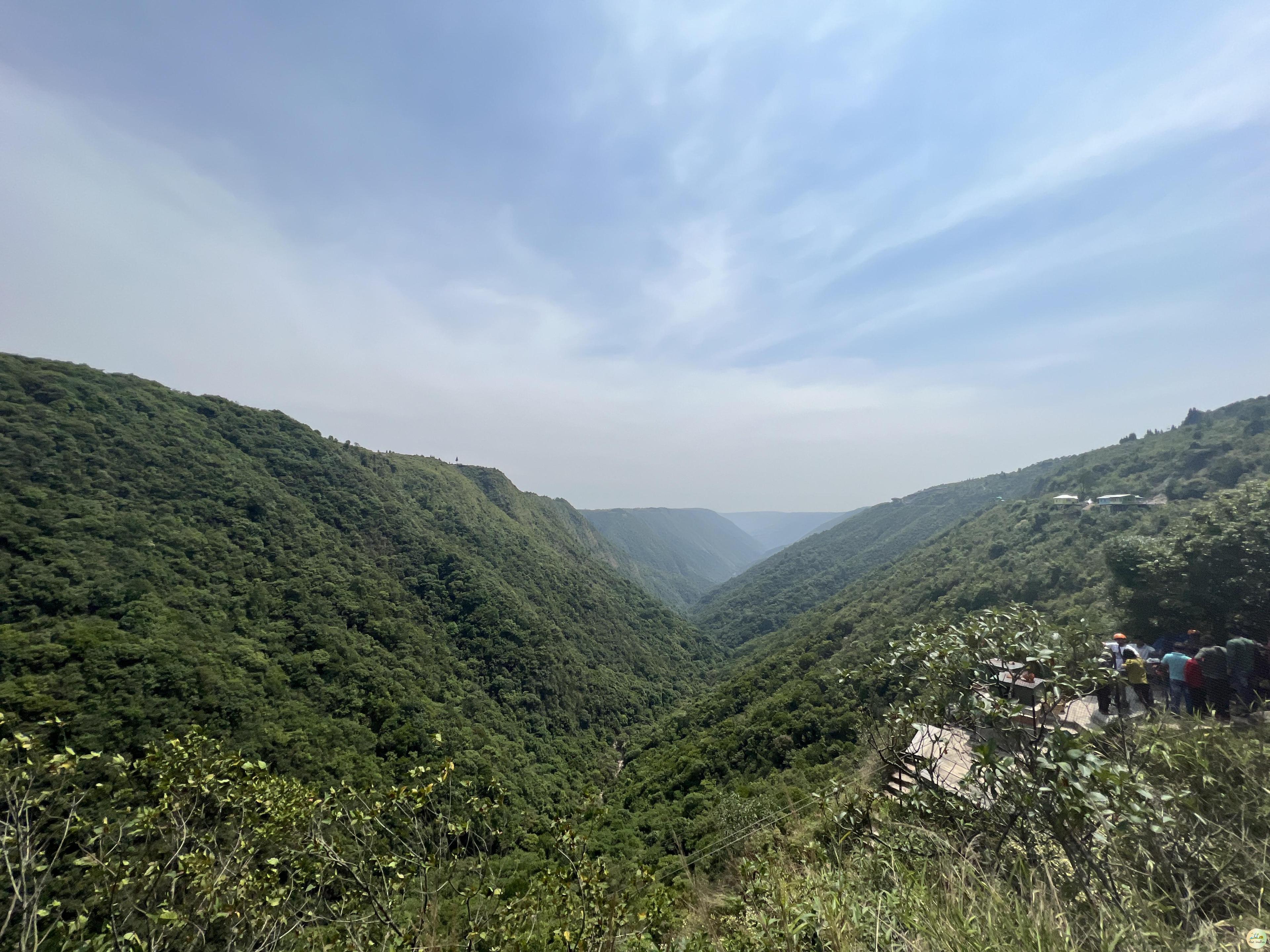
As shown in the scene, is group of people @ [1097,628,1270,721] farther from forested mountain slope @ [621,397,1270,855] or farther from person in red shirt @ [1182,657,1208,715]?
forested mountain slope @ [621,397,1270,855]

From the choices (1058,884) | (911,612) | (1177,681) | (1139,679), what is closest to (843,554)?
(911,612)

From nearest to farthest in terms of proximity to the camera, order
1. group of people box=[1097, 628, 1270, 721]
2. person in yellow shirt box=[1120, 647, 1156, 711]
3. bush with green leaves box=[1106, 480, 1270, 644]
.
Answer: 1. group of people box=[1097, 628, 1270, 721]
2. person in yellow shirt box=[1120, 647, 1156, 711]
3. bush with green leaves box=[1106, 480, 1270, 644]

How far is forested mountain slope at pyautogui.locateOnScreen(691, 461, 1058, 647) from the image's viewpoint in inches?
3438

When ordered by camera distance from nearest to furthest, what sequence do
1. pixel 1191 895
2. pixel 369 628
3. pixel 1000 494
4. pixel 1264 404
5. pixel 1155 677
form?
pixel 1191 895 < pixel 1155 677 < pixel 369 628 < pixel 1264 404 < pixel 1000 494

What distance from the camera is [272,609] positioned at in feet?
121

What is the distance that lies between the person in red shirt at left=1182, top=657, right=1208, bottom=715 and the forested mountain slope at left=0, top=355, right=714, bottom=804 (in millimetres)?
25453

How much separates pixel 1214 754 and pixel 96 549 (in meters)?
49.7

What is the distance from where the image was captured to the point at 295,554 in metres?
43.6

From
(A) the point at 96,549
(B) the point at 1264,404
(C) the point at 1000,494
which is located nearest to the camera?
(A) the point at 96,549

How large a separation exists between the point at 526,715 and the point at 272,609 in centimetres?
2411

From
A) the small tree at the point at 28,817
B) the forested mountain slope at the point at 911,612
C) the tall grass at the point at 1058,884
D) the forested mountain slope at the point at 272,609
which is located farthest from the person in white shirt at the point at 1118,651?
the forested mountain slope at the point at 272,609

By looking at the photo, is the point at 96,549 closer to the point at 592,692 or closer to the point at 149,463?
the point at 149,463

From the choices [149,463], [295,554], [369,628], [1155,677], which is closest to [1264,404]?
[1155,677]

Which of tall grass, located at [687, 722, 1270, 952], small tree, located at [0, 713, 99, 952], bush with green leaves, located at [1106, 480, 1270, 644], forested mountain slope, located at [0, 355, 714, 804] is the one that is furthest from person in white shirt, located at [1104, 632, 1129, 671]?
forested mountain slope, located at [0, 355, 714, 804]
